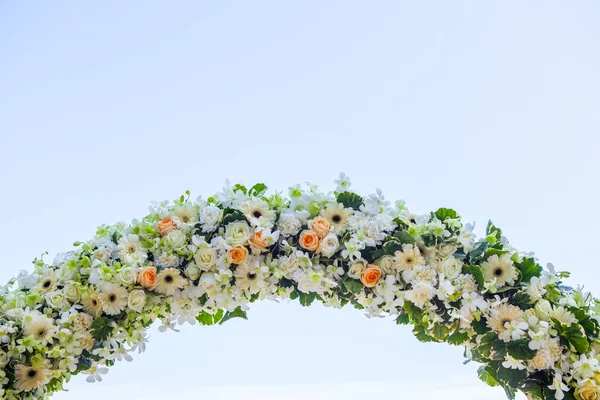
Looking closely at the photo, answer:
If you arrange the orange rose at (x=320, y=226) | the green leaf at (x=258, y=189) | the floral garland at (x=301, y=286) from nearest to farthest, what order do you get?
1. the floral garland at (x=301, y=286)
2. the orange rose at (x=320, y=226)
3. the green leaf at (x=258, y=189)

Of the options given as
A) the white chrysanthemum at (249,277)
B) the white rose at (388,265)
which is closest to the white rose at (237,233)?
the white chrysanthemum at (249,277)

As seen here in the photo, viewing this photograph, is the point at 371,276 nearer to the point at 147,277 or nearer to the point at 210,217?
the point at 210,217

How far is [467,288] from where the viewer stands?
2.87 meters

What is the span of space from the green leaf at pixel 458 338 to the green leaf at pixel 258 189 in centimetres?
124

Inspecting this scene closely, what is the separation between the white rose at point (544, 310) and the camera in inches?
110

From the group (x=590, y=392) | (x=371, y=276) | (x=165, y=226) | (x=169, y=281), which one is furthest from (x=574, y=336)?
(x=165, y=226)

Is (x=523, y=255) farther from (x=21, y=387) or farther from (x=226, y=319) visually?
(x=21, y=387)

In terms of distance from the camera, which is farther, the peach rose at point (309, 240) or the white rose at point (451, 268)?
the peach rose at point (309, 240)

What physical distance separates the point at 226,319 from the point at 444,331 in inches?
44.2

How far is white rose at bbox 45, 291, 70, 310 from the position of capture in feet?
9.73

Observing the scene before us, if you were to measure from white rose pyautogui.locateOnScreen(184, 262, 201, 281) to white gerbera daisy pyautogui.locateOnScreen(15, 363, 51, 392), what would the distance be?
2.61 feet

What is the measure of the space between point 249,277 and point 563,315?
1.49 metres

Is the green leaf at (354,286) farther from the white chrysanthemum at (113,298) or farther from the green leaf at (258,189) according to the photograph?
the white chrysanthemum at (113,298)

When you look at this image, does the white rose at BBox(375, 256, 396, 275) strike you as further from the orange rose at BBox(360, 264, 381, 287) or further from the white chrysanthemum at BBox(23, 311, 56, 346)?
the white chrysanthemum at BBox(23, 311, 56, 346)
